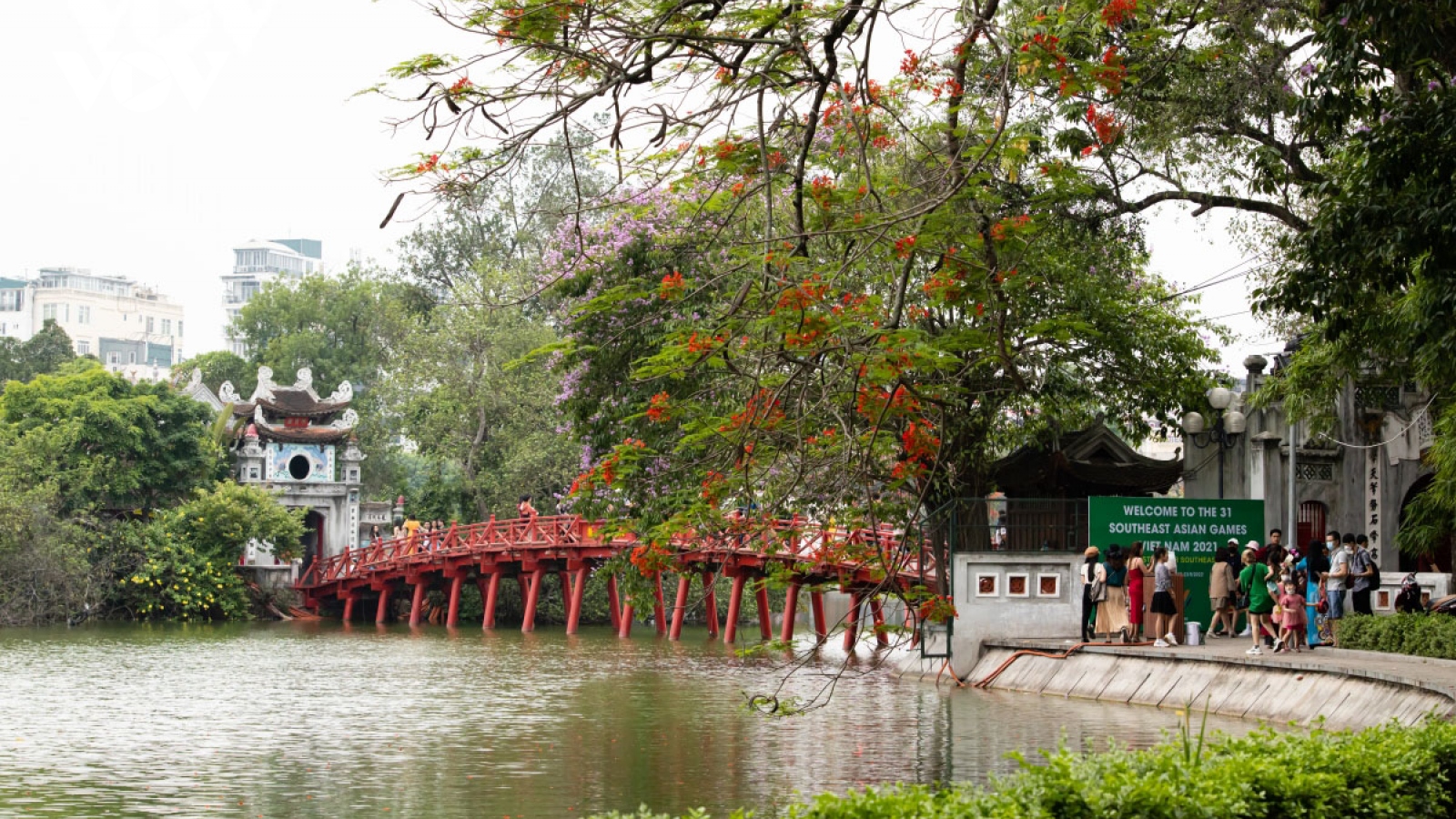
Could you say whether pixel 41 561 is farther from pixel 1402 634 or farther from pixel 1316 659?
pixel 1402 634

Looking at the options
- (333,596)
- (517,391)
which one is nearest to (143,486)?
(333,596)

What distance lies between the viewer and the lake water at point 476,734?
44.5 feet

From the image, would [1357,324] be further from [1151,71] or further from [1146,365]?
[1146,365]

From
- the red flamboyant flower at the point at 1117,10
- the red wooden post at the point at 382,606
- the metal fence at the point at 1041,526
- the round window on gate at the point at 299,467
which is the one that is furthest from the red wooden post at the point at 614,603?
the red flamboyant flower at the point at 1117,10

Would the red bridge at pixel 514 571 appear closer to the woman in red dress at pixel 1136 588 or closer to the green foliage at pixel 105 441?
the green foliage at pixel 105 441

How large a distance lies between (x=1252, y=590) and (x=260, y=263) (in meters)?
161

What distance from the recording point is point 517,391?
155 ft

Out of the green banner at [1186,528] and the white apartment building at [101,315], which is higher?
the white apartment building at [101,315]

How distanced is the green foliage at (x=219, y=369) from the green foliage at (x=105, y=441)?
801 inches

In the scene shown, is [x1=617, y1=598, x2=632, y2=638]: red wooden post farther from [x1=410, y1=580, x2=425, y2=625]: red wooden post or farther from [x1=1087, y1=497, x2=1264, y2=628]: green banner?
[x1=1087, y1=497, x2=1264, y2=628]: green banner

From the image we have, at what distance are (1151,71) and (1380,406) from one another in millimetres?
12084

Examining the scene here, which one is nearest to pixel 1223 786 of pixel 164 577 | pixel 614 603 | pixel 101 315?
pixel 614 603

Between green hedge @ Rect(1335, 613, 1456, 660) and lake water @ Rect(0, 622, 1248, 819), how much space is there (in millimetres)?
2786

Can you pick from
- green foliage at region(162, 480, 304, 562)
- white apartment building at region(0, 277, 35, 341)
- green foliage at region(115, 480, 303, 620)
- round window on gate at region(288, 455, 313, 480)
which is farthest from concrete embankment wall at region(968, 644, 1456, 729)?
white apartment building at region(0, 277, 35, 341)
